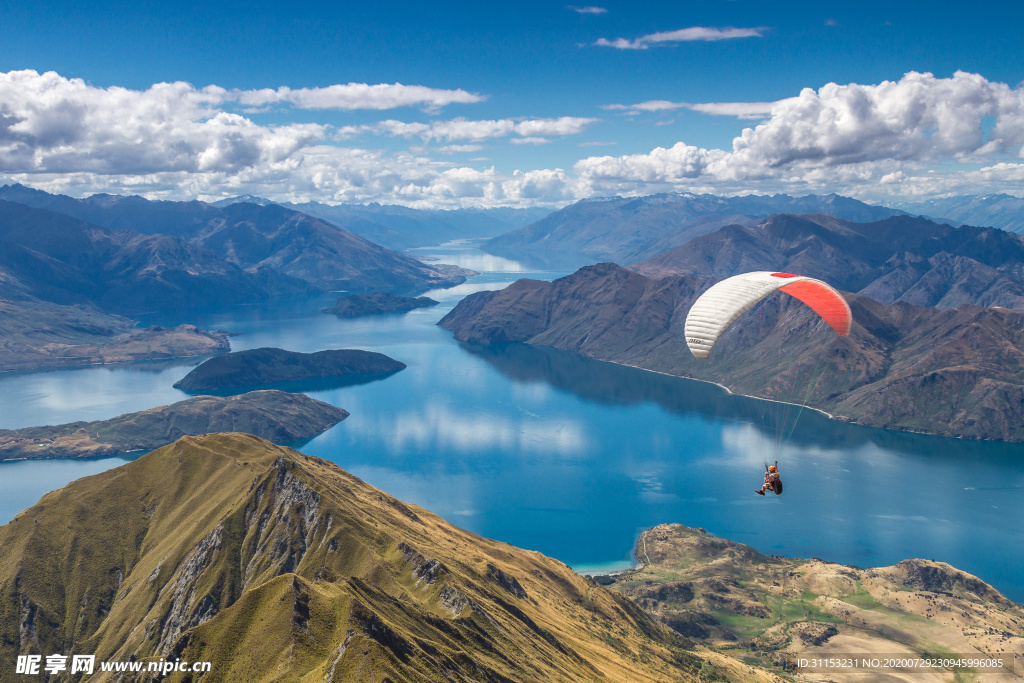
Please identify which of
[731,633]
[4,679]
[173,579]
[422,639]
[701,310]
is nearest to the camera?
[701,310]

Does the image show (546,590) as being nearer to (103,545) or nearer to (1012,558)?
(103,545)

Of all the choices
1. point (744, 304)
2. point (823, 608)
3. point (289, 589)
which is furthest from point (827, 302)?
point (823, 608)

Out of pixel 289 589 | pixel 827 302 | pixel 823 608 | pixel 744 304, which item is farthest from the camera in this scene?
pixel 823 608

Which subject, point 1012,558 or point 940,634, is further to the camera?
point 1012,558

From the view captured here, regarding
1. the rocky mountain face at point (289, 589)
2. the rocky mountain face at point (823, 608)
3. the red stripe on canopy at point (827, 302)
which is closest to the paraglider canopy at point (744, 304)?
the red stripe on canopy at point (827, 302)

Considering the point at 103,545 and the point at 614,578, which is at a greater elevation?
the point at 103,545

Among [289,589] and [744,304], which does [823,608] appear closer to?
[744,304]

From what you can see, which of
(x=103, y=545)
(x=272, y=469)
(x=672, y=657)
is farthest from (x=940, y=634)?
(x=103, y=545)

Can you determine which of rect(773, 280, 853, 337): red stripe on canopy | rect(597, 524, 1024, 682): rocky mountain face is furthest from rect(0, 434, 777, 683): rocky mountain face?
rect(773, 280, 853, 337): red stripe on canopy
